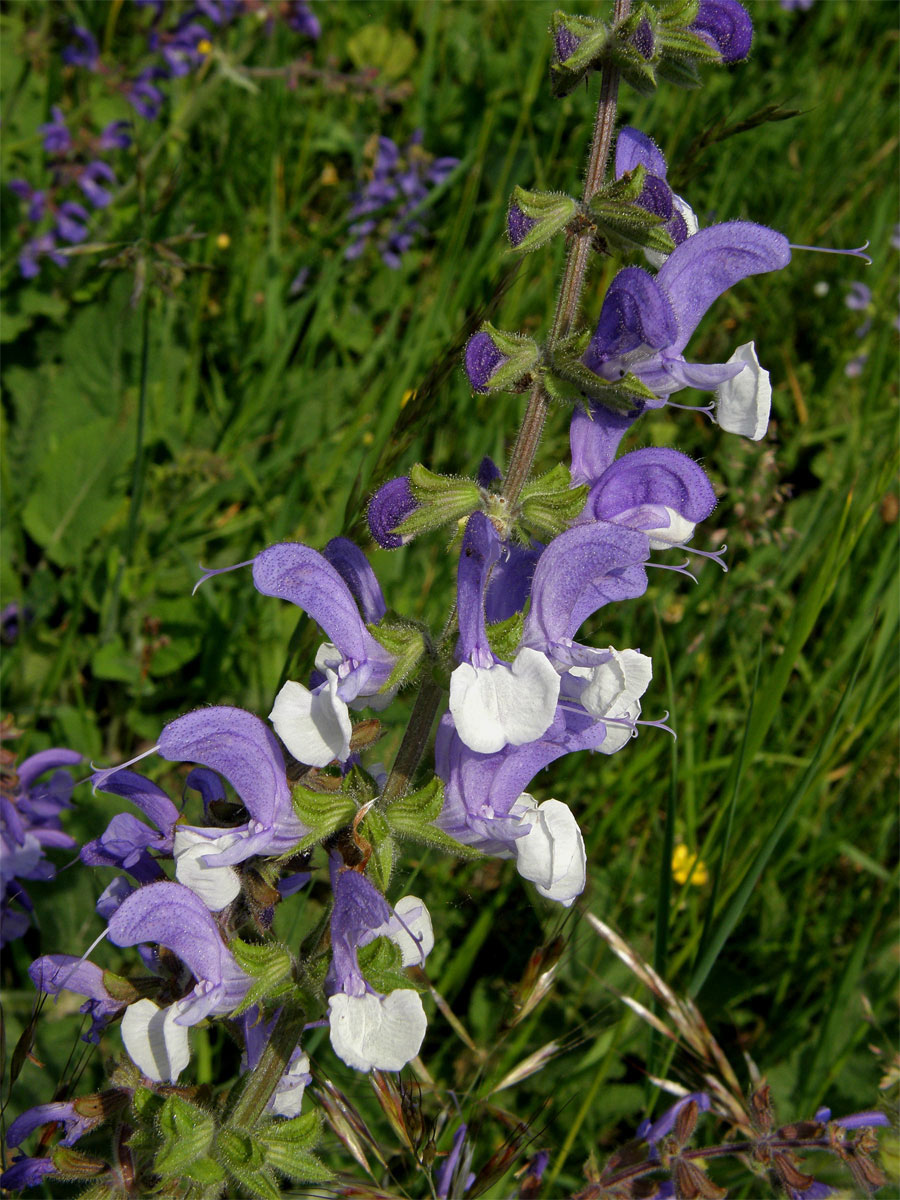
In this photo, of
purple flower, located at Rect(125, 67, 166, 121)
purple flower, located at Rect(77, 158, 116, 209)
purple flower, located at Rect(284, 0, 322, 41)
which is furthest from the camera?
purple flower, located at Rect(284, 0, 322, 41)

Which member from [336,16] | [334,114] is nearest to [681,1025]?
[334,114]

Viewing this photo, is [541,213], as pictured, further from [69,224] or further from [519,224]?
[69,224]

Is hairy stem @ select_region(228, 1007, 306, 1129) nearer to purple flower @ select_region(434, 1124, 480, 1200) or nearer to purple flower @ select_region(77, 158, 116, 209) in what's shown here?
purple flower @ select_region(434, 1124, 480, 1200)

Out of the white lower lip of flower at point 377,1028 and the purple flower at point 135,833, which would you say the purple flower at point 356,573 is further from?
the white lower lip of flower at point 377,1028

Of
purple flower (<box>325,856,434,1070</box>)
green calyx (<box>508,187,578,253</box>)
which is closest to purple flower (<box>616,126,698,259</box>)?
green calyx (<box>508,187,578,253</box>)

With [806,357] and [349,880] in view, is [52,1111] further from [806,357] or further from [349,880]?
[806,357]

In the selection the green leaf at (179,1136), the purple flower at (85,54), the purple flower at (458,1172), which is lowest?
the purple flower at (458,1172)

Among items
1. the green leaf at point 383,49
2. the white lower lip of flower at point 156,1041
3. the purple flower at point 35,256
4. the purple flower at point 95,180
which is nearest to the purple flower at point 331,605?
the white lower lip of flower at point 156,1041
